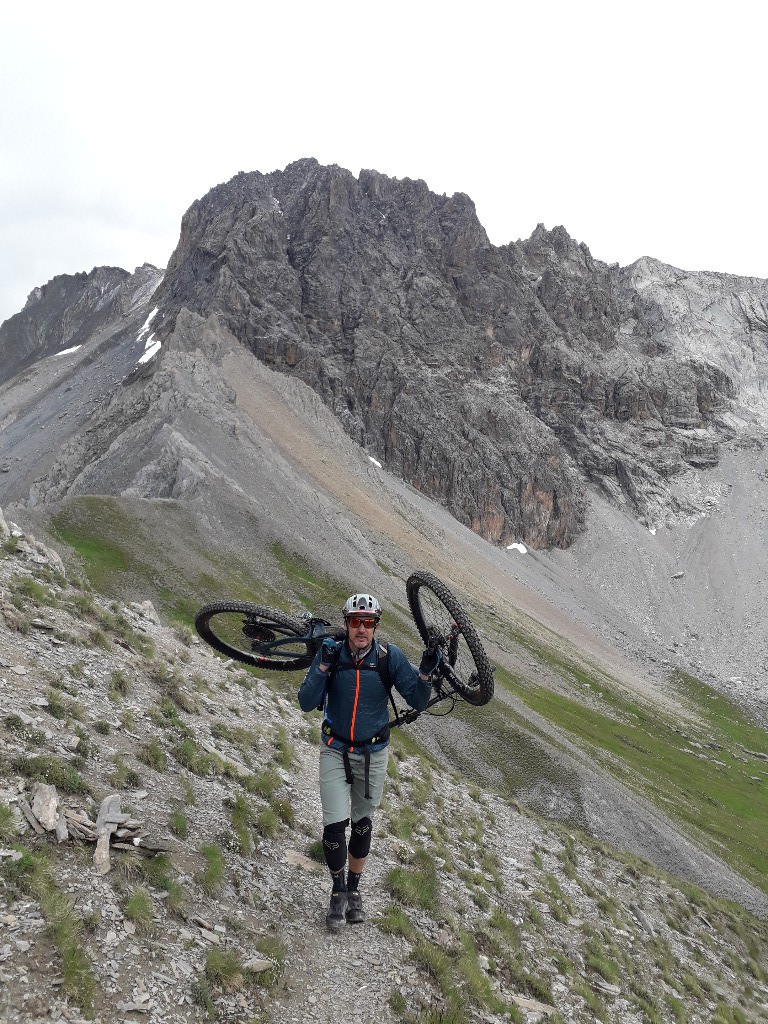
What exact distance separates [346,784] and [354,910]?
2.09 metres

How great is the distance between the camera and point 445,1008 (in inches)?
338

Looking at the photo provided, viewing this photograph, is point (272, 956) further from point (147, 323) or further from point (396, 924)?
point (147, 323)

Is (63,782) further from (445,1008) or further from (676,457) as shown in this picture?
(676,457)

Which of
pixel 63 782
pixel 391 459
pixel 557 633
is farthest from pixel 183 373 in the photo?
pixel 63 782

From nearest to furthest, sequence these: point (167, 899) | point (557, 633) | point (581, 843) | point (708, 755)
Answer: point (167, 899), point (581, 843), point (708, 755), point (557, 633)

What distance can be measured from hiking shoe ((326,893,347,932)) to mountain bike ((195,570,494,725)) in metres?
2.80

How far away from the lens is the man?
8953mm

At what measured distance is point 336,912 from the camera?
9.32 metres

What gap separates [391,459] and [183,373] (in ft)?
169

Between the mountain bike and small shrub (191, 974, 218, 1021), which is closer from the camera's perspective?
small shrub (191, 974, 218, 1021)

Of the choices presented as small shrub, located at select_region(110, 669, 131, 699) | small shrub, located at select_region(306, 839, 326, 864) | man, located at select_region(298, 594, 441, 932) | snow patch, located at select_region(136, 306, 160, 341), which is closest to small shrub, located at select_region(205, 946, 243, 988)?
man, located at select_region(298, 594, 441, 932)

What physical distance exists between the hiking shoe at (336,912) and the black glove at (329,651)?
3.77m

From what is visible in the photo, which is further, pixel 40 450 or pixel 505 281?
pixel 505 281

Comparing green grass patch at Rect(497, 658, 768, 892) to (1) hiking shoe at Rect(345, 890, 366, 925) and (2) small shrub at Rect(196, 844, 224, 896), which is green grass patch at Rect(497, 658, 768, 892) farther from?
(2) small shrub at Rect(196, 844, 224, 896)
